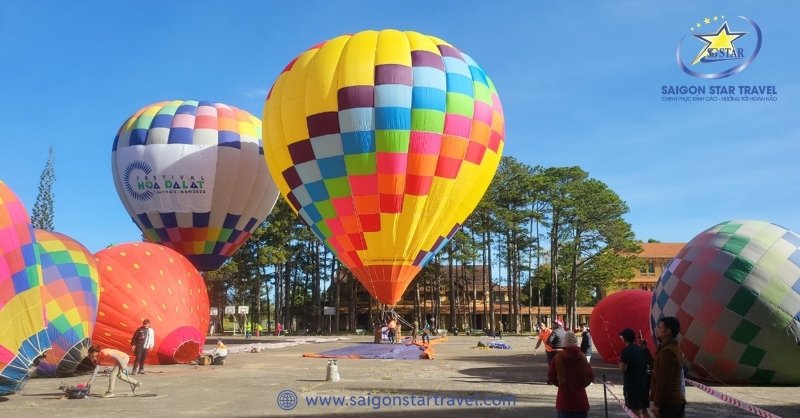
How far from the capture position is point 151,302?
1630cm

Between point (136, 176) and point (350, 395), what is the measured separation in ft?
72.0

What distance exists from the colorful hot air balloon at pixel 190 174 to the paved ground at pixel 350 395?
13.9 metres

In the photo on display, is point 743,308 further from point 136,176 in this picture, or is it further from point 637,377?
point 136,176

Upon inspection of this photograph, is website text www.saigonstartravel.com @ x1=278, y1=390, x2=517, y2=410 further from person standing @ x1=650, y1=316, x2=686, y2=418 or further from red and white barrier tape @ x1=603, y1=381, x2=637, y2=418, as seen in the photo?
person standing @ x1=650, y1=316, x2=686, y2=418

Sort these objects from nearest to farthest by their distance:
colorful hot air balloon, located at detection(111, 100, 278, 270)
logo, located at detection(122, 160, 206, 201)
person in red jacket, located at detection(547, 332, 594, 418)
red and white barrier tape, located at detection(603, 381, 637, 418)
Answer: person in red jacket, located at detection(547, 332, 594, 418) → red and white barrier tape, located at detection(603, 381, 637, 418) → logo, located at detection(122, 160, 206, 201) → colorful hot air balloon, located at detection(111, 100, 278, 270)

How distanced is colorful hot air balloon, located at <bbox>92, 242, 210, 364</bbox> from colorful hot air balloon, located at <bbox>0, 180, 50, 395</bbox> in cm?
517

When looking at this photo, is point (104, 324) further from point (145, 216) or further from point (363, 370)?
point (145, 216)

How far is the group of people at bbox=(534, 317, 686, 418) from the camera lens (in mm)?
5633

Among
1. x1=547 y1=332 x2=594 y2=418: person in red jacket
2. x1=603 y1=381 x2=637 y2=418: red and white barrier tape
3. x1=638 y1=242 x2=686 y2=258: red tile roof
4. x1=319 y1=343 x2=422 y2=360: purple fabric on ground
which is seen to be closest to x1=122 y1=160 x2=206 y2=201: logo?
x1=319 y1=343 x2=422 y2=360: purple fabric on ground

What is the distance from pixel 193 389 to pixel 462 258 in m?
38.9

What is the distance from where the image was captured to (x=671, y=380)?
18.5 ft

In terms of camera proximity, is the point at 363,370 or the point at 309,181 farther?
the point at 309,181

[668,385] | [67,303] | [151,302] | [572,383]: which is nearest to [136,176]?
[151,302]

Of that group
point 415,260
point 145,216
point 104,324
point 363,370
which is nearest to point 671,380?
point 363,370
